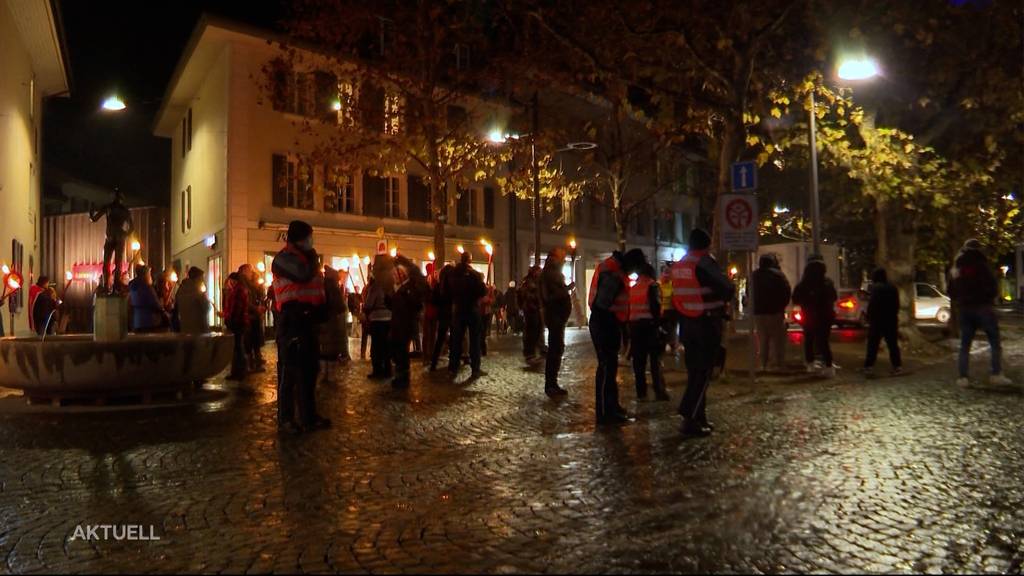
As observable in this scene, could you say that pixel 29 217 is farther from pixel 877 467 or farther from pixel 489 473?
pixel 877 467

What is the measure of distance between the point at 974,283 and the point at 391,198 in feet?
75.6

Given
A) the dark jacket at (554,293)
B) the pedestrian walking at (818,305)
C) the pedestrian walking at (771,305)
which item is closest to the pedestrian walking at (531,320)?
the pedestrian walking at (771,305)

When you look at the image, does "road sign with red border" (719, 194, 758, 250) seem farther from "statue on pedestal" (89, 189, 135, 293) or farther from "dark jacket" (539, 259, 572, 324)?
"statue on pedestal" (89, 189, 135, 293)

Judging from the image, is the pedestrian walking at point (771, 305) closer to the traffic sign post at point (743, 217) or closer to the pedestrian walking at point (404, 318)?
the traffic sign post at point (743, 217)

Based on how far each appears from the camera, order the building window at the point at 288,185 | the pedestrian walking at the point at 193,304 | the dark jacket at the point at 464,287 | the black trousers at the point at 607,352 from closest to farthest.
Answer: the black trousers at the point at 607,352 → the pedestrian walking at the point at 193,304 → the dark jacket at the point at 464,287 → the building window at the point at 288,185

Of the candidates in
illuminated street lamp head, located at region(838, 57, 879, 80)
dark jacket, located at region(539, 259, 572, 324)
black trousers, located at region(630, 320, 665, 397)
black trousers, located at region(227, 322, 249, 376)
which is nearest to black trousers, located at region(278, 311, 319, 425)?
black trousers, located at region(630, 320, 665, 397)

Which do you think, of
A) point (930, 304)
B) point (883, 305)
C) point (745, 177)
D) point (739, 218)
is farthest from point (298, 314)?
point (930, 304)

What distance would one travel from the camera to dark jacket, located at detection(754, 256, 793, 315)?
12.5 m

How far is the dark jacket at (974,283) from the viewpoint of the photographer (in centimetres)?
1067

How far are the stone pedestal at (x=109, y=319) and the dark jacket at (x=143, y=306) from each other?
6.40 ft

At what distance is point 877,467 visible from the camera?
6379 millimetres

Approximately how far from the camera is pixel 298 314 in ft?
24.8

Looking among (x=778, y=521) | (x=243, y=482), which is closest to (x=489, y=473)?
(x=243, y=482)

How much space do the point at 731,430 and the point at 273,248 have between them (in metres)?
21.8
